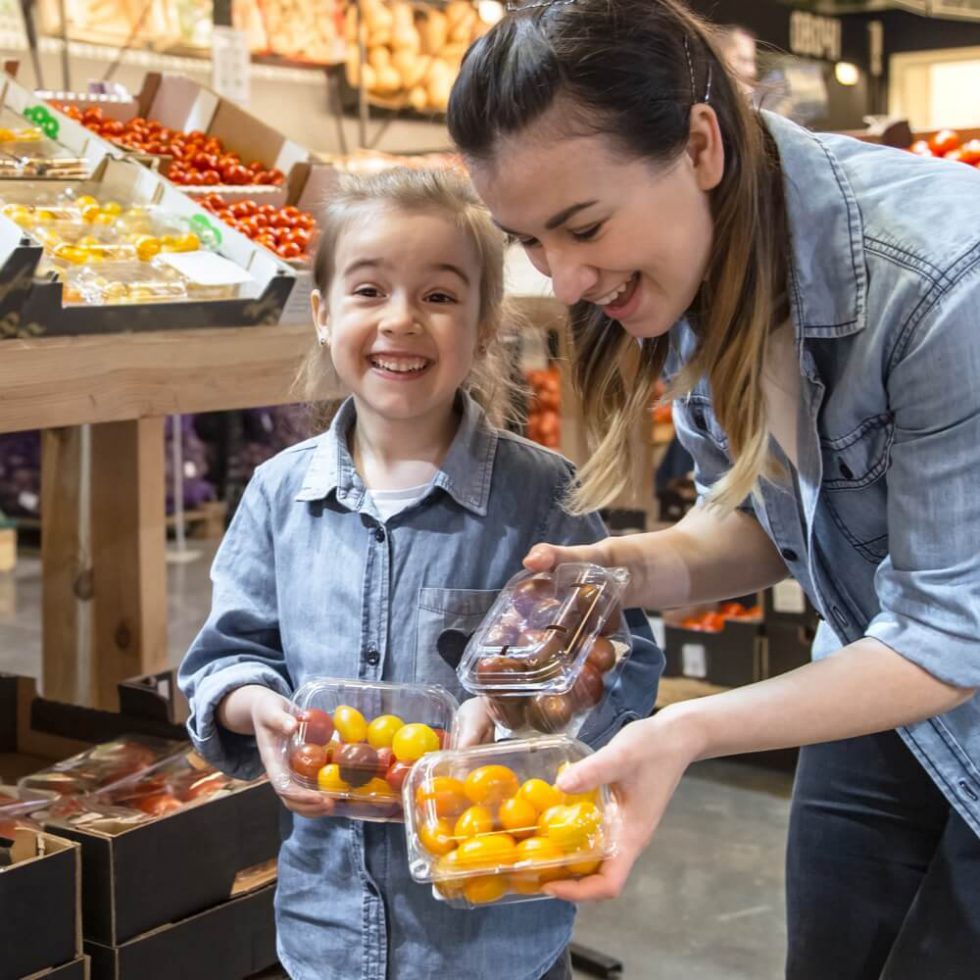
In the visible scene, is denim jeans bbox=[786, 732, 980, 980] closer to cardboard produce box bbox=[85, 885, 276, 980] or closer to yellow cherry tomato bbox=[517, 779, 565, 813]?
yellow cherry tomato bbox=[517, 779, 565, 813]

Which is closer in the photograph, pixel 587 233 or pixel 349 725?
pixel 587 233

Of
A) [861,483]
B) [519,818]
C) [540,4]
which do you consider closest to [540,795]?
[519,818]

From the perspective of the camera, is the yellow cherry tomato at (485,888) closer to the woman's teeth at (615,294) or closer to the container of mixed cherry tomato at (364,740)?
the container of mixed cherry tomato at (364,740)

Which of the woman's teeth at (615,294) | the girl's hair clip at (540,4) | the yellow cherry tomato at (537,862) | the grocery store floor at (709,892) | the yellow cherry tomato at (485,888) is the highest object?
the girl's hair clip at (540,4)

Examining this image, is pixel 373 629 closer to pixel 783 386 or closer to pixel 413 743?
pixel 413 743

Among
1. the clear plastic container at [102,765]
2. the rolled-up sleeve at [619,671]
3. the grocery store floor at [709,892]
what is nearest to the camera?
the rolled-up sleeve at [619,671]

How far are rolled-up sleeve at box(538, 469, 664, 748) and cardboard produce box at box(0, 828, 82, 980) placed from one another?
30.5 inches

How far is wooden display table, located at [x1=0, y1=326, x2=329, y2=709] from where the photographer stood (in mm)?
2098

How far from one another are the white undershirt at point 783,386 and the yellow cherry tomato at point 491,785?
40 cm

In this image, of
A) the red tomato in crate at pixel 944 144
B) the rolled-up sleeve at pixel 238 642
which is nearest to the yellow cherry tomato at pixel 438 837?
the rolled-up sleeve at pixel 238 642

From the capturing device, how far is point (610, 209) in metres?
1.17

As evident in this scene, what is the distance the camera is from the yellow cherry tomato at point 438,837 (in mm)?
1217

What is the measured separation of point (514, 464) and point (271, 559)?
0.31m

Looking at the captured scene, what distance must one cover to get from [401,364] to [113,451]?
116 cm
